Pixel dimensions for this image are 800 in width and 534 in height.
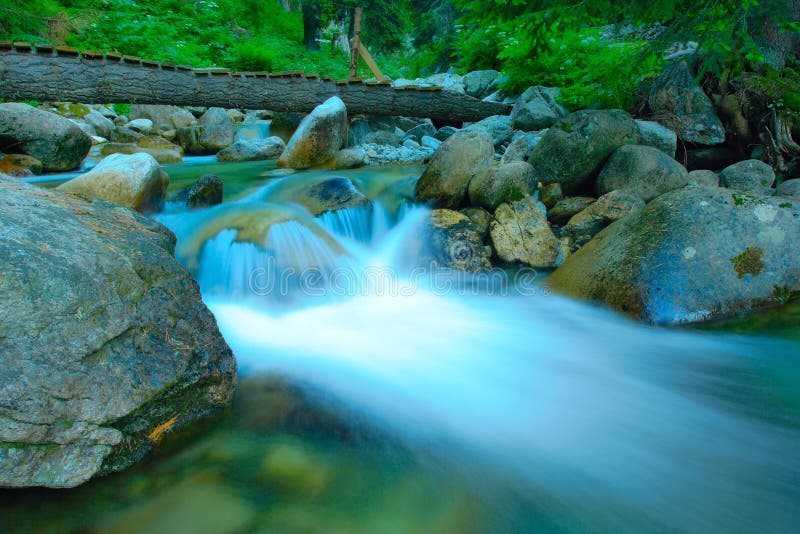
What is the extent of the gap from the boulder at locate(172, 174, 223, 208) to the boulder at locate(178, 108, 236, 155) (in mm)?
5012

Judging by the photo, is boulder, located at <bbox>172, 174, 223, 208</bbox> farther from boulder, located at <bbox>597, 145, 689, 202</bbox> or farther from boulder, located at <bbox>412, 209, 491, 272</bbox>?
boulder, located at <bbox>597, 145, 689, 202</bbox>

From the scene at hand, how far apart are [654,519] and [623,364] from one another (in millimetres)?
1543

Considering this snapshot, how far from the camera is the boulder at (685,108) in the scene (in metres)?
6.68

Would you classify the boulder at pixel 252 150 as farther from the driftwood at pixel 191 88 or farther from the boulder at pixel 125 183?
the boulder at pixel 125 183

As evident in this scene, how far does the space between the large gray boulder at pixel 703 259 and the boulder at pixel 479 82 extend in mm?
9473

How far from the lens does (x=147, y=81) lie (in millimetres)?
8555

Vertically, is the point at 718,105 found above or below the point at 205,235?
above

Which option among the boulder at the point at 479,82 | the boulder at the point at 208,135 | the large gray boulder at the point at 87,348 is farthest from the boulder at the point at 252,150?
the large gray boulder at the point at 87,348

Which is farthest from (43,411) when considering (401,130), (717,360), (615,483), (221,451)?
(401,130)

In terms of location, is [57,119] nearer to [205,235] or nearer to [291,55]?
[205,235]

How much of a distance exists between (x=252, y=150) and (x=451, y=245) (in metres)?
5.88

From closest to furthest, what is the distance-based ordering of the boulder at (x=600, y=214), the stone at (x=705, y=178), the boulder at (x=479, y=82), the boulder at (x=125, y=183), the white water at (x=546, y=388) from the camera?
the white water at (x=546, y=388)
the boulder at (x=125, y=183)
the boulder at (x=600, y=214)
the stone at (x=705, y=178)
the boulder at (x=479, y=82)

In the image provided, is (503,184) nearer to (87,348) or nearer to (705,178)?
(705,178)

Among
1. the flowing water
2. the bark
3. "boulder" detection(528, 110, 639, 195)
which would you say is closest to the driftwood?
the bark
